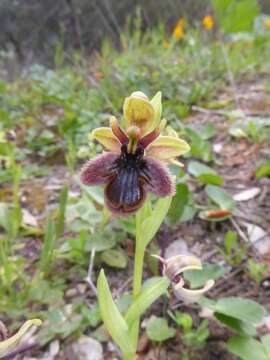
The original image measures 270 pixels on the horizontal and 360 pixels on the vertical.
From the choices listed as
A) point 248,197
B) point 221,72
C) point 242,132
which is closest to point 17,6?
point 221,72

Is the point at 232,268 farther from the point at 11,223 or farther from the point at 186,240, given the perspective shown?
the point at 11,223

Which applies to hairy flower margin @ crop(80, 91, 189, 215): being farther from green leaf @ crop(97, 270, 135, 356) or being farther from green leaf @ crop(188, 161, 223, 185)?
green leaf @ crop(188, 161, 223, 185)

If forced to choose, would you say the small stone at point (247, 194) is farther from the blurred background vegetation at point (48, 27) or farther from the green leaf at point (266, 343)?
the blurred background vegetation at point (48, 27)

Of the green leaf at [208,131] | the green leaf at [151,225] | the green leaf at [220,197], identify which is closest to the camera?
the green leaf at [151,225]

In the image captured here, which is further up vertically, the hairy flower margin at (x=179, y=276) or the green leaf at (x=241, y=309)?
the hairy flower margin at (x=179, y=276)

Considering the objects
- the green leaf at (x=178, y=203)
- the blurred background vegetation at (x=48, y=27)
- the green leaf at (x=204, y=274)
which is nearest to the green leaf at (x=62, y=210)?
the green leaf at (x=178, y=203)

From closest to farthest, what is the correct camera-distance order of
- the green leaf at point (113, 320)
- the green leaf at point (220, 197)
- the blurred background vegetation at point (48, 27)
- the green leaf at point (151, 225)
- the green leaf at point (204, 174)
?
the green leaf at point (113, 320) < the green leaf at point (151, 225) < the green leaf at point (220, 197) < the green leaf at point (204, 174) < the blurred background vegetation at point (48, 27)

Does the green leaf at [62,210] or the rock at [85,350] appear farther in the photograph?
the green leaf at [62,210]

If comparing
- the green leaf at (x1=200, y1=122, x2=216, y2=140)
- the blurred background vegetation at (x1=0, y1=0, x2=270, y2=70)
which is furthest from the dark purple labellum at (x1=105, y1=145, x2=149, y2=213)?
the blurred background vegetation at (x1=0, y1=0, x2=270, y2=70)

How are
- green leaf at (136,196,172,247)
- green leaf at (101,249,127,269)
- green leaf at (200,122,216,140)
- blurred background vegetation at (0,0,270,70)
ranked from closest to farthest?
green leaf at (136,196,172,247)
green leaf at (101,249,127,269)
green leaf at (200,122,216,140)
blurred background vegetation at (0,0,270,70)
